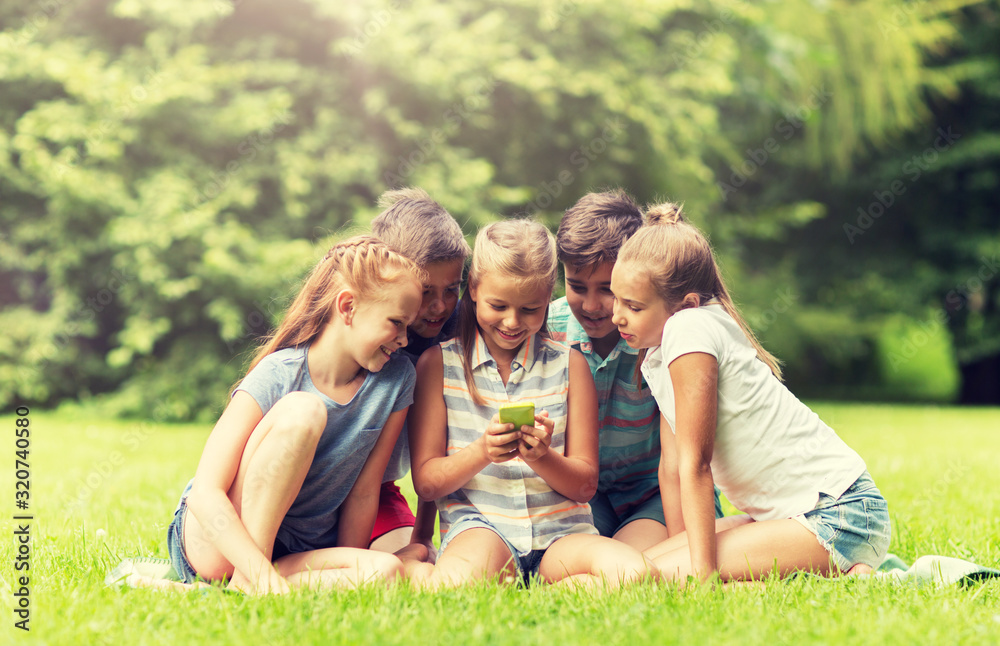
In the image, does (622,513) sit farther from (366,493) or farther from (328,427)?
(328,427)

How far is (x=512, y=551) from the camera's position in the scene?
283 centimetres

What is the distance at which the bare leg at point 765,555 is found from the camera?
2.66 m

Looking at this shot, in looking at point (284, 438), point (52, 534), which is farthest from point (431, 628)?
point (52, 534)

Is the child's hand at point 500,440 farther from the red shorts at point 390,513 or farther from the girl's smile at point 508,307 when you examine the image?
the red shorts at point 390,513

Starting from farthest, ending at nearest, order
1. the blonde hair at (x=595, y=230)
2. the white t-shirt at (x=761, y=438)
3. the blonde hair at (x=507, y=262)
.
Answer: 1. the blonde hair at (x=595, y=230)
2. the blonde hair at (x=507, y=262)
3. the white t-shirt at (x=761, y=438)

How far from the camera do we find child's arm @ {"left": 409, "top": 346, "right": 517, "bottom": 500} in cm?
273

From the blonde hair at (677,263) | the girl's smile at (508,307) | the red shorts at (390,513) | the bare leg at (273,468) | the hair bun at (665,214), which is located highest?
the hair bun at (665,214)

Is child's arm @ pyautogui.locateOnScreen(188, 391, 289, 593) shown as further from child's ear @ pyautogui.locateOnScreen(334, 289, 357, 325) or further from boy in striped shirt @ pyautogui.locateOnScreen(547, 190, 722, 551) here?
boy in striped shirt @ pyautogui.locateOnScreen(547, 190, 722, 551)

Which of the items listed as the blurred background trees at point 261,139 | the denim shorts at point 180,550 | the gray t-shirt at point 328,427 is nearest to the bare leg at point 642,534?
the gray t-shirt at point 328,427

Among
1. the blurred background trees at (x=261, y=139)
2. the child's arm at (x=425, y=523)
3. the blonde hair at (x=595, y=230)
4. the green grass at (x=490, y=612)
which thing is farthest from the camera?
the blurred background trees at (x=261, y=139)

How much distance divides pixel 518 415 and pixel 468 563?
1.71ft

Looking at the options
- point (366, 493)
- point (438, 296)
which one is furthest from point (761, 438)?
point (366, 493)

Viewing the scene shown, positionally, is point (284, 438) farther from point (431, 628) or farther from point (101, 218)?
point (101, 218)

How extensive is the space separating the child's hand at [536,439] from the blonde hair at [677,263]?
584 millimetres
